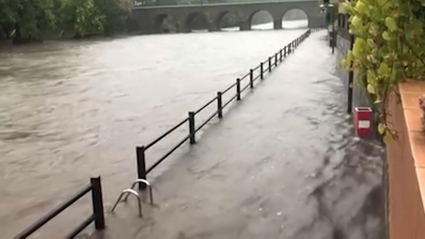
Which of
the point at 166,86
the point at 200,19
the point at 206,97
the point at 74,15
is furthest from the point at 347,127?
the point at 200,19

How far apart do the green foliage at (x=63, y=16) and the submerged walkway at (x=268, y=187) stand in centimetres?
5160

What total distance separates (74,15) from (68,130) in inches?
2276

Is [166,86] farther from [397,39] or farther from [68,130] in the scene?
[397,39]

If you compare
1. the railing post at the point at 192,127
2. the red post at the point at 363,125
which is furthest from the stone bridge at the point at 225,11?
the railing post at the point at 192,127

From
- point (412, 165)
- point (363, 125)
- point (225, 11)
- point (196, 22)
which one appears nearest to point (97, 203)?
point (412, 165)

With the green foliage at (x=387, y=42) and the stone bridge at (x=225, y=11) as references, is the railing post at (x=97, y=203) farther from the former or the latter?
the stone bridge at (x=225, y=11)

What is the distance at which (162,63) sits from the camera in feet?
120

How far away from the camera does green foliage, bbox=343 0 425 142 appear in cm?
240

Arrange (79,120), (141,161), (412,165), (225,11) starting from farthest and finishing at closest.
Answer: (225,11) < (79,120) < (141,161) < (412,165)

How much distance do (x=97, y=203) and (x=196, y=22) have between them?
91391mm

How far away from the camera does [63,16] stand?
67625 millimetres

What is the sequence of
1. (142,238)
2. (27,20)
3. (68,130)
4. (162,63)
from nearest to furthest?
(142,238), (68,130), (162,63), (27,20)

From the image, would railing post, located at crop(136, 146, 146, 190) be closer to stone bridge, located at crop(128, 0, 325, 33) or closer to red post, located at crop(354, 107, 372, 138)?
red post, located at crop(354, 107, 372, 138)

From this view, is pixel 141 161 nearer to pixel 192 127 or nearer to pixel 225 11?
pixel 192 127
